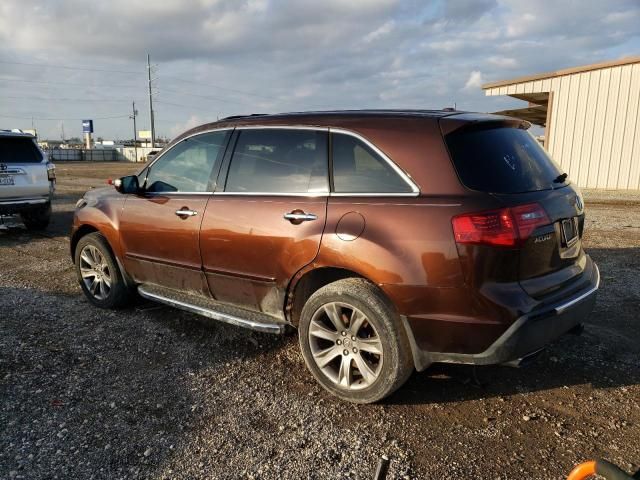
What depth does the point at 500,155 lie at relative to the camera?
3.10 metres

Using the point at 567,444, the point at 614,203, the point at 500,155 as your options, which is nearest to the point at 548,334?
the point at 567,444

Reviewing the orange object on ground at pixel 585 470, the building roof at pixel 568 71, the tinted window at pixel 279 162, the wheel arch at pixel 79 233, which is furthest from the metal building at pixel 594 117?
the orange object on ground at pixel 585 470

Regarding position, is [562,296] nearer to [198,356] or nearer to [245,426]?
[245,426]

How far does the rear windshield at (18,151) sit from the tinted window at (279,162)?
266 inches

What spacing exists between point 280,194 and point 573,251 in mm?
1982

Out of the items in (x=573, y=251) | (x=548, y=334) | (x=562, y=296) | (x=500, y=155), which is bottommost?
(x=548, y=334)

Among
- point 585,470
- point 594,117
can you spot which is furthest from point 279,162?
point 594,117

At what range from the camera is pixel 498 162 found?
120 inches

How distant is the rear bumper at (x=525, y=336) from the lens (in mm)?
2764

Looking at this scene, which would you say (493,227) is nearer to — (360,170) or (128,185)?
(360,170)

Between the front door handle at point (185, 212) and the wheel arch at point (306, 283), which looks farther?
the front door handle at point (185, 212)

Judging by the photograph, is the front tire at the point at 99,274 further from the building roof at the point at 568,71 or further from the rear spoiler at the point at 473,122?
the building roof at the point at 568,71

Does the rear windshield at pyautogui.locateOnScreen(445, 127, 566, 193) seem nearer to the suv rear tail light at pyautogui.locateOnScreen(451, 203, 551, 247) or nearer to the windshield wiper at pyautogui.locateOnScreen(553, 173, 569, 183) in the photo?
the windshield wiper at pyautogui.locateOnScreen(553, 173, 569, 183)

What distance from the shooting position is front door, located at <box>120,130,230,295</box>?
409 centimetres
